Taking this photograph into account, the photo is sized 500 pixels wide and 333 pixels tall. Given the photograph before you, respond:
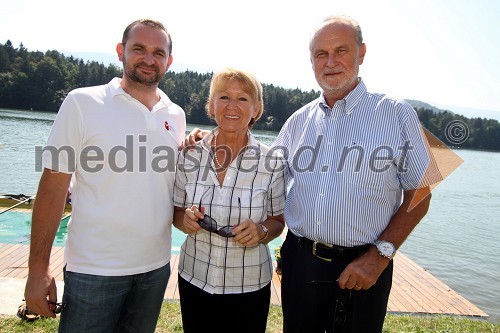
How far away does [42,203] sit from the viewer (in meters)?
2.24

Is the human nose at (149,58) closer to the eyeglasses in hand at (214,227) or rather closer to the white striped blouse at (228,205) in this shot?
the white striped blouse at (228,205)

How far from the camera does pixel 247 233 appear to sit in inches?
88.0

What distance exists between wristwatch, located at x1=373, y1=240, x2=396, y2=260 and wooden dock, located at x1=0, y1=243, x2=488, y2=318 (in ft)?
11.0

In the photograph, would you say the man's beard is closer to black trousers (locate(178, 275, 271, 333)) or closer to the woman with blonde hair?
the woman with blonde hair

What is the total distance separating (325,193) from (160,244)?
1078mm

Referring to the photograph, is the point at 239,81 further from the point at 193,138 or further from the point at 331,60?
the point at 331,60

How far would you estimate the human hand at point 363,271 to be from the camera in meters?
2.41

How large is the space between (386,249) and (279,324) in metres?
2.42

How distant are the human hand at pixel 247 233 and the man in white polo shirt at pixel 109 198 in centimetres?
54

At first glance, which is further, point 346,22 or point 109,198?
point 346,22
